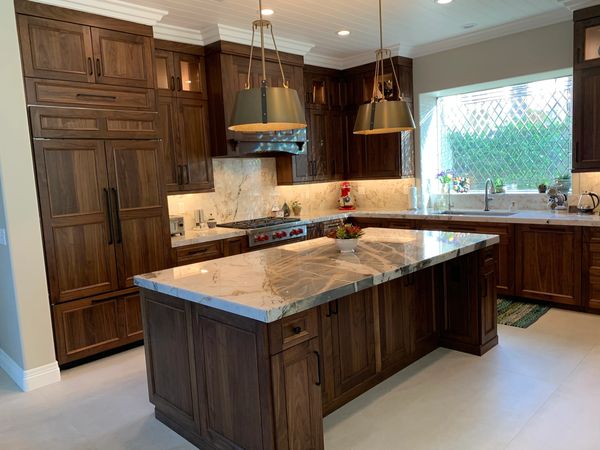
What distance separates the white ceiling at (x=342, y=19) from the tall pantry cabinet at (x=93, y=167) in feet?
0.97

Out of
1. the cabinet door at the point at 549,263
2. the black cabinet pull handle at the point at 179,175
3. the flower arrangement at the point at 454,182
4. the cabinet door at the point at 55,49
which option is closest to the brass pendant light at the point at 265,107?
the cabinet door at the point at 55,49

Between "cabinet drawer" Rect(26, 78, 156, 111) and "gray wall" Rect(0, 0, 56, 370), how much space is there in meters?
0.12

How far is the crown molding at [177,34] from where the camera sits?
14.8 feet

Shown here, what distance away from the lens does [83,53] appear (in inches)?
146

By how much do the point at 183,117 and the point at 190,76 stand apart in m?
0.47

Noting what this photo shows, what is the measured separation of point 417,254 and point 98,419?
2.27 meters

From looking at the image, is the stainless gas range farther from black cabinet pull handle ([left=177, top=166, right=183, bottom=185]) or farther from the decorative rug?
the decorative rug

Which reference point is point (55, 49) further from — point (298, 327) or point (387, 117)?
point (298, 327)

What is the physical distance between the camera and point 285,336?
215cm

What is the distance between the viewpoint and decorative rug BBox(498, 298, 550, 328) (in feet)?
14.0

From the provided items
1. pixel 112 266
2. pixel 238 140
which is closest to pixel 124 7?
pixel 238 140

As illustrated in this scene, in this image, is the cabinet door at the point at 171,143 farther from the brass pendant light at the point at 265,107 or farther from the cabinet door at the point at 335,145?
the brass pendant light at the point at 265,107

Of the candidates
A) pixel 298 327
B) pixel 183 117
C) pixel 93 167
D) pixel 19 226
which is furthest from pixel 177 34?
pixel 298 327

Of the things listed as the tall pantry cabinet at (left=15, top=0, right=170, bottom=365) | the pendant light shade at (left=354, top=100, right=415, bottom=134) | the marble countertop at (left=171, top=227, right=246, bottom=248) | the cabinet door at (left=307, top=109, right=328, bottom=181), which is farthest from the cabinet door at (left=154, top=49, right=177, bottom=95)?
the pendant light shade at (left=354, top=100, right=415, bottom=134)
